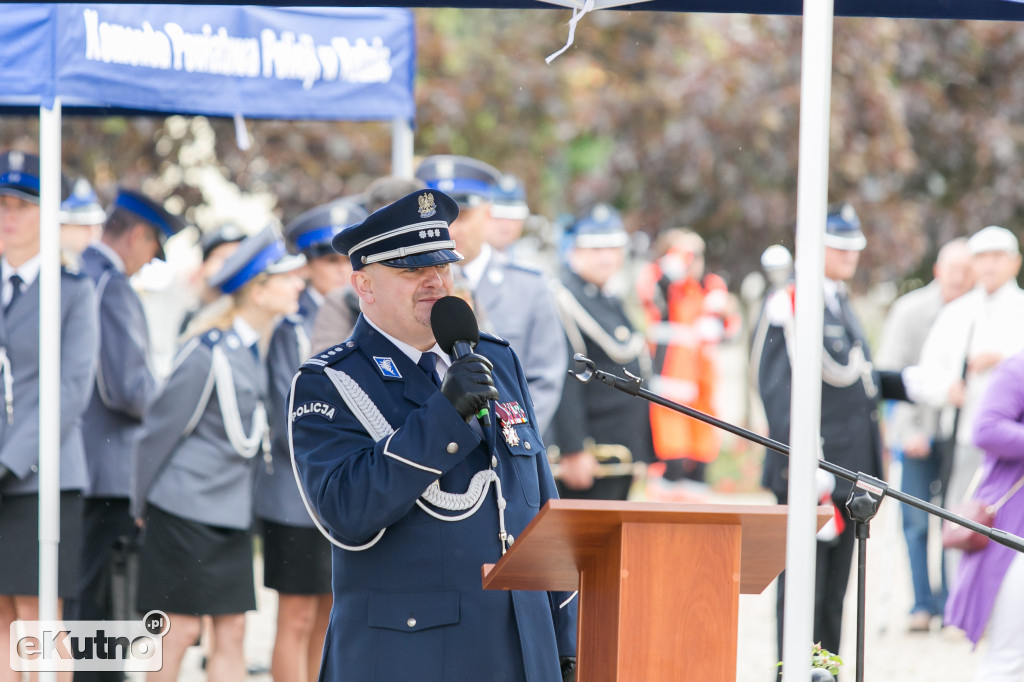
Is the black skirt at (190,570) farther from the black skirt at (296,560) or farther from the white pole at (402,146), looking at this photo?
the white pole at (402,146)

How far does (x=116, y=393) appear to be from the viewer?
6.48 m

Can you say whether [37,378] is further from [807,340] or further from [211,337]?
[807,340]

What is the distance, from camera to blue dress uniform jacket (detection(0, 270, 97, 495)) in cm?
550

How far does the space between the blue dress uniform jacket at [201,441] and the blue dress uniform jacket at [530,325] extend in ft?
5.02

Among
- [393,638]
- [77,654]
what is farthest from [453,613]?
[77,654]

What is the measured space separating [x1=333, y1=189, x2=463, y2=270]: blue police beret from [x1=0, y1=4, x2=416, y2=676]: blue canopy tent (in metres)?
2.31

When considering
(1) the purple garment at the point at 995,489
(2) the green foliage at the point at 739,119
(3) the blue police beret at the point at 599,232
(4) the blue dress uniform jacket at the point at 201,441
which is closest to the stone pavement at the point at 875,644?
(4) the blue dress uniform jacket at the point at 201,441

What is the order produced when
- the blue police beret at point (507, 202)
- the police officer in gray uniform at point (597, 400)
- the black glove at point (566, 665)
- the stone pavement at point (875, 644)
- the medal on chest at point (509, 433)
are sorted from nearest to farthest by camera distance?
1. the medal on chest at point (509, 433)
2. the black glove at point (566, 665)
3. the stone pavement at point (875, 644)
4. the police officer in gray uniform at point (597, 400)
5. the blue police beret at point (507, 202)

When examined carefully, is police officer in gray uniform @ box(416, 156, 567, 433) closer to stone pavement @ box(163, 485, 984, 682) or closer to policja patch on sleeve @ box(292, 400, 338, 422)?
stone pavement @ box(163, 485, 984, 682)

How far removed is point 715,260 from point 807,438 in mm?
12085

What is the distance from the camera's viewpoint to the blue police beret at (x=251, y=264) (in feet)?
19.3

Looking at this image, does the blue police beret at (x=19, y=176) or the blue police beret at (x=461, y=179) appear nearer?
the blue police beret at (x=19, y=176)

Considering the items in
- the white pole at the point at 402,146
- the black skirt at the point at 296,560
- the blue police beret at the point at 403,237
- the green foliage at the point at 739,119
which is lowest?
the black skirt at the point at 296,560

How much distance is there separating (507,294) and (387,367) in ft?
12.0
